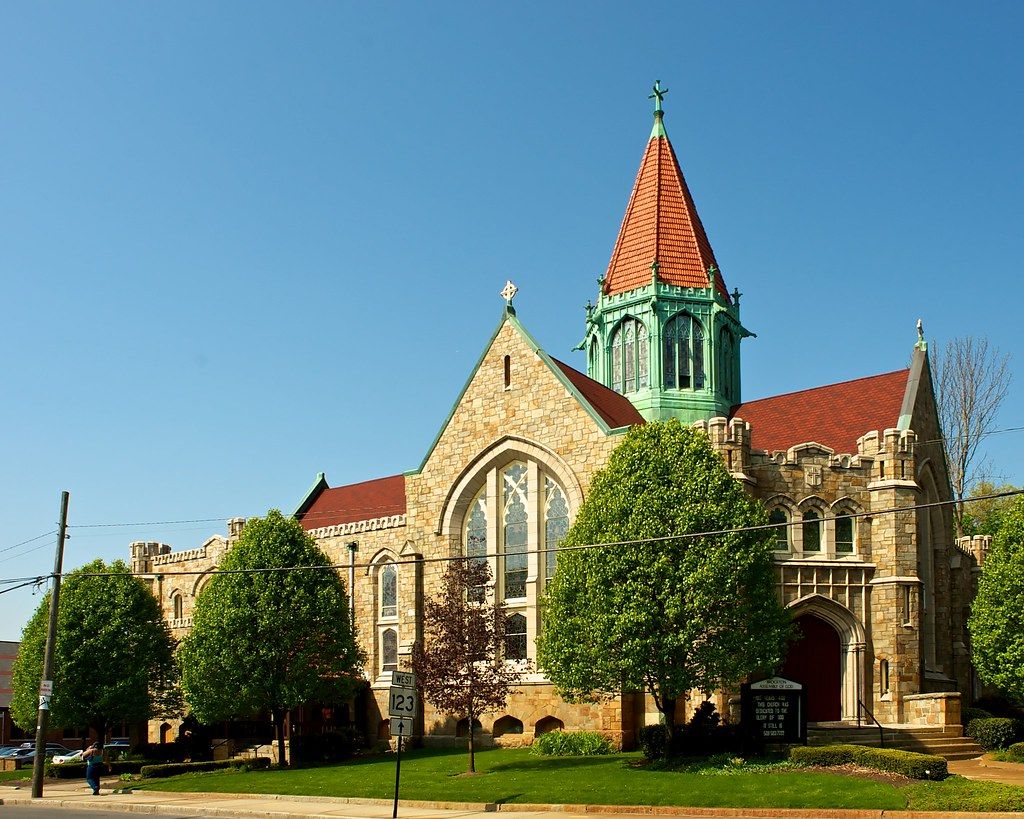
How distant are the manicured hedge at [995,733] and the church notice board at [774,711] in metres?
7.22

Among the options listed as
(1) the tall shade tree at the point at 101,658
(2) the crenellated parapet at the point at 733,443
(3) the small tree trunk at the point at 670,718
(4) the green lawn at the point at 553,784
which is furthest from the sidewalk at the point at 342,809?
(2) the crenellated parapet at the point at 733,443

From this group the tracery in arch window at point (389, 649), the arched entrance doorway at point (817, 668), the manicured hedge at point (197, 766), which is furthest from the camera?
the tracery in arch window at point (389, 649)

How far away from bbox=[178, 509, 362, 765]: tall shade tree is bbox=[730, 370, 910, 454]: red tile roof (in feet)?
52.9

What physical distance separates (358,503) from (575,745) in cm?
2513

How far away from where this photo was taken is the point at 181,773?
133 ft

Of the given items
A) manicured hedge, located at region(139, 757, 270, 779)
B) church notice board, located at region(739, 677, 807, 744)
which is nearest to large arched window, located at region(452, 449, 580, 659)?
manicured hedge, located at region(139, 757, 270, 779)

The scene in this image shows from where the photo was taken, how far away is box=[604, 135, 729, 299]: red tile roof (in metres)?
49.7

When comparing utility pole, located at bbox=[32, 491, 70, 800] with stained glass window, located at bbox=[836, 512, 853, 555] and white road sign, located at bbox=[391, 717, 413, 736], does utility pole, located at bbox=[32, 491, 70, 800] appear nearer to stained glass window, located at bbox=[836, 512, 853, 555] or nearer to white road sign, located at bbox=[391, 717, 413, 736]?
white road sign, located at bbox=[391, 717, 413, 736]

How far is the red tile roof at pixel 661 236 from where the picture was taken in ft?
163

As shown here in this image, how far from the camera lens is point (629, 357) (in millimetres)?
49000

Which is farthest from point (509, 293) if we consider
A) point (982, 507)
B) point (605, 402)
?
point (982, 507)

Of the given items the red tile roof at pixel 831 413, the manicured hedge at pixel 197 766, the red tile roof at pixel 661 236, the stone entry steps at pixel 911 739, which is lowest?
the manicured hedge at pixel 197 766

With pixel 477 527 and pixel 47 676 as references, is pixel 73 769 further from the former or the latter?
pixel 477 527

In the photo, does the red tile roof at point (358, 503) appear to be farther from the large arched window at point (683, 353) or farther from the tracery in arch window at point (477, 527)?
the large arched window at point (683, 353)
